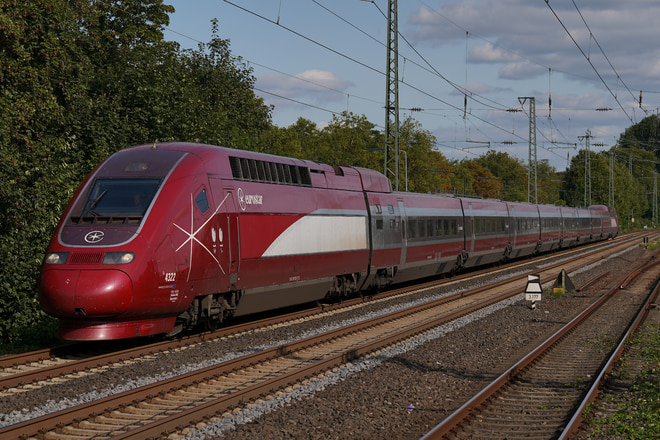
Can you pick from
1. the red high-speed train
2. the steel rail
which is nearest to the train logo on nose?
the red high-speed train

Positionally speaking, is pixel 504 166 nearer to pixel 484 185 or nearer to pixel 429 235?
pixel 484 185

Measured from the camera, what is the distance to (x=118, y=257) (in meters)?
11.8

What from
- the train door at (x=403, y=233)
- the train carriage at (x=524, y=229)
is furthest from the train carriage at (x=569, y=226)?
the train door at (x=403, y=233)

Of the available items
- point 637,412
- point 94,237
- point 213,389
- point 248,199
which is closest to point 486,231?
point 248,199

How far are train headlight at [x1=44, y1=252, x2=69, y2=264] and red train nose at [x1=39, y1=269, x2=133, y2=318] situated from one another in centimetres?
18

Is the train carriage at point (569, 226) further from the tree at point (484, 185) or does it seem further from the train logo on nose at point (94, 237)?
the tree at point (484, 185)

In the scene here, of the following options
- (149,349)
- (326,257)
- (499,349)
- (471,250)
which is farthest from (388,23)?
(149,349)

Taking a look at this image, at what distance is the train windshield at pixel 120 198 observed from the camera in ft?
41.1

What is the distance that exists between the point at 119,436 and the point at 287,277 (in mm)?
9289

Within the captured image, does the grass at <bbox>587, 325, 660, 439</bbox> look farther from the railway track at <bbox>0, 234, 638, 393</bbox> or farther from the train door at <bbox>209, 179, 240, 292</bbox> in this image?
the railway track at <bbox>0, 234, 638, 393</bbox>

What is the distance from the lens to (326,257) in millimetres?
18562

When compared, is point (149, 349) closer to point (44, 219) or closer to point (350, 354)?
point (350, 354)

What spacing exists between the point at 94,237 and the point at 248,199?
3876 mm

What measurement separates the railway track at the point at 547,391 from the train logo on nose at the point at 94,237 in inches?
262
